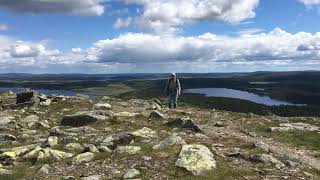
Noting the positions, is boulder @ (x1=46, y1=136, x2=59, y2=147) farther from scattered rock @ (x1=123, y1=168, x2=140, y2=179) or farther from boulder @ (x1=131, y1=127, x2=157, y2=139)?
scattered rock @ (x1=123, y1=168, x2=140, y2=179)

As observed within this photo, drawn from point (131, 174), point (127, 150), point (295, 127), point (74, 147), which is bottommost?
point (295, 127)

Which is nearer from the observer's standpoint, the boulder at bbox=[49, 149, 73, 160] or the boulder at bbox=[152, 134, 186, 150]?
the boulder at bbox=[49, 149, 73, 160]

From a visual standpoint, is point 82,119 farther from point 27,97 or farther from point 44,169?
point 27,97

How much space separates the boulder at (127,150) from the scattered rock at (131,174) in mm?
2882

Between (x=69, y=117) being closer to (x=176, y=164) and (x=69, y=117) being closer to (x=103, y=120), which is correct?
(x=103, y=120)

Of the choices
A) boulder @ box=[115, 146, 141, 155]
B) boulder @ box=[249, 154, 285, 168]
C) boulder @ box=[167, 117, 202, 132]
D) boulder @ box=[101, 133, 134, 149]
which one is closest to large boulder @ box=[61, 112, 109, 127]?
boulder @ box=[167, 117, 202, 132]

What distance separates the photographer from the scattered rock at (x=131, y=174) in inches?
696

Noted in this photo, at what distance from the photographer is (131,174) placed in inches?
702

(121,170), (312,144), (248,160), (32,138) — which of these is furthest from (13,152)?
(312,144)

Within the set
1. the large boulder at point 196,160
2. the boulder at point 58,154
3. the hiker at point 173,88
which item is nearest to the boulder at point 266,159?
the large boulder at point 196,160

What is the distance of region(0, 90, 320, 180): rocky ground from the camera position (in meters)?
18.5

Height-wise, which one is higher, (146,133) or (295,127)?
(146,133)

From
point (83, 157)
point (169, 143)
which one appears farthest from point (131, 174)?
point (169, 143)

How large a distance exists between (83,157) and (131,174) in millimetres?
3982
